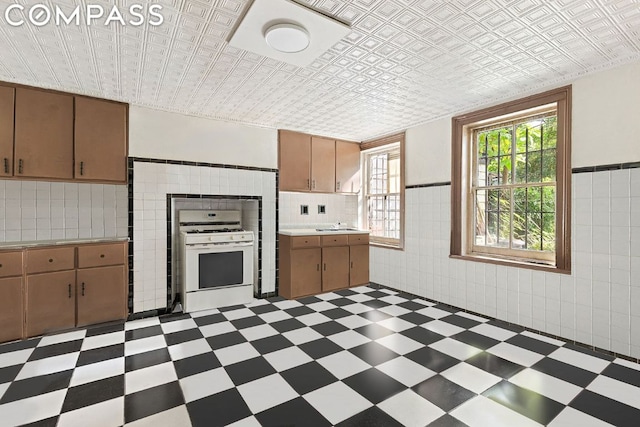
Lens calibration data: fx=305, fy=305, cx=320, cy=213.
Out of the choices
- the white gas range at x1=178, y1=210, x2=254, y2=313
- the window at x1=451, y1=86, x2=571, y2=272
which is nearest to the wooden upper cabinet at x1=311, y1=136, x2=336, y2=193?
the white gas range at x1=178, y1=210, x2=254, y2=313

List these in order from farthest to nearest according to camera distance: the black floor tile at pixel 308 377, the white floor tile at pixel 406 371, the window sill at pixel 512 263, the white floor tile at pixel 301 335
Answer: the window sill at pixel 512 263
the white floor tile at pixel 301 335
the white floor tile at pixel 406 371
the black floor tile at pixel 308 377

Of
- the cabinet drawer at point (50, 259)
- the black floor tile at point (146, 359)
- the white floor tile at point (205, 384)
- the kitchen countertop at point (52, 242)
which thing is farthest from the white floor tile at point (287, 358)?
the cabinet drawer at point (50, 259)

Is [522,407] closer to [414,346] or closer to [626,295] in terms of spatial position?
[414,346]

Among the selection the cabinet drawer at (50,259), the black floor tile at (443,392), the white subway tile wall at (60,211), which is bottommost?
the black floor tile at (443,392)

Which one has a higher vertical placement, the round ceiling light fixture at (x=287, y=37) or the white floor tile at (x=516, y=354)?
the round ceiling light fixture at (x=287, y=37)

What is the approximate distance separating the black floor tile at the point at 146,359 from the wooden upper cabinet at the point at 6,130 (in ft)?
7.04

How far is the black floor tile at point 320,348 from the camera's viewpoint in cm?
257

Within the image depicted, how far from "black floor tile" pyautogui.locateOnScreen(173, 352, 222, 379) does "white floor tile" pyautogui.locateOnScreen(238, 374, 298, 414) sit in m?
0.41

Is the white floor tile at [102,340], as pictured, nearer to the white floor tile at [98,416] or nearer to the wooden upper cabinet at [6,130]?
the white floor tile at [98,416]

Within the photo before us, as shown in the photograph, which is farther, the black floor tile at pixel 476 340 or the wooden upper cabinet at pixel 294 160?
the wooden upper cabinet at pixel 294 160

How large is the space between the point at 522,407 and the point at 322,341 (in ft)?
5.07

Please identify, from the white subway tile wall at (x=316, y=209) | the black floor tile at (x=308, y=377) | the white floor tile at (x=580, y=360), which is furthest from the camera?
the white subway tile wall at (x=316, y=209)

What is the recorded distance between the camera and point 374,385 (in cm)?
212

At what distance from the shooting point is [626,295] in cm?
251
